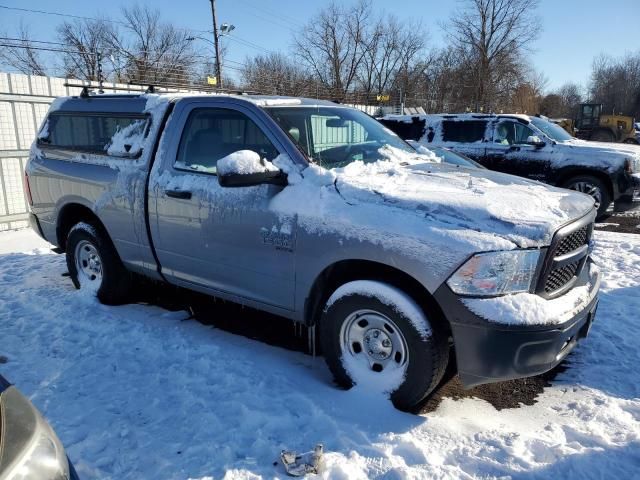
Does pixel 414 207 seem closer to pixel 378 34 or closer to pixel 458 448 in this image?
pixel 458 448

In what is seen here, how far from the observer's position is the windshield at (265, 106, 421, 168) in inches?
138

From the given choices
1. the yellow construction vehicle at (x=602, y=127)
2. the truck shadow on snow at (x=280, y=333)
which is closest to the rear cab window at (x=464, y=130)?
the truck shadow on snow at (x=280, y=333)

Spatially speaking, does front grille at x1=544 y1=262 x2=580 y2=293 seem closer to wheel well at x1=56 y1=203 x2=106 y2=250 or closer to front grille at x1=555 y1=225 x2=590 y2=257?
front grille at x1=555 y1=225 x2=590 y2=257

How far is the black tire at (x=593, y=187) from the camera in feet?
29.1

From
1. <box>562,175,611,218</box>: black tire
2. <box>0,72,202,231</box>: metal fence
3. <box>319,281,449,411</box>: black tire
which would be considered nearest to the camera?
<box>319,281,449,411</box>: black tire

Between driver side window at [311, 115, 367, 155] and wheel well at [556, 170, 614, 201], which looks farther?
wheel well at [556, 170, 614, 201]

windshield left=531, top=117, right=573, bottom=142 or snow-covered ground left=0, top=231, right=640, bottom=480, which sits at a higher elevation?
windshield left=531, top=117, right=573, bottom=142

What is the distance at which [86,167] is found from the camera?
4.65 meters

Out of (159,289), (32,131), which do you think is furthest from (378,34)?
(159,289)

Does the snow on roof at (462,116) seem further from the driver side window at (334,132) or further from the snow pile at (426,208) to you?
the snow pile at (426,208)

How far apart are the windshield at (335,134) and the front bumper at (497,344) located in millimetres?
1387

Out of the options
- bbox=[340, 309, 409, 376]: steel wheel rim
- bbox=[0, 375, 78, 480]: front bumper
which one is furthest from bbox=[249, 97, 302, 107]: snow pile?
bbox=[0, 375, 78, 480]: front bumper

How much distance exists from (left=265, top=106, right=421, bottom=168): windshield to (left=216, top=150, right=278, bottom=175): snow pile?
0.38m

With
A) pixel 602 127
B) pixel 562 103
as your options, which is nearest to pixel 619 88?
pixel 562 103
